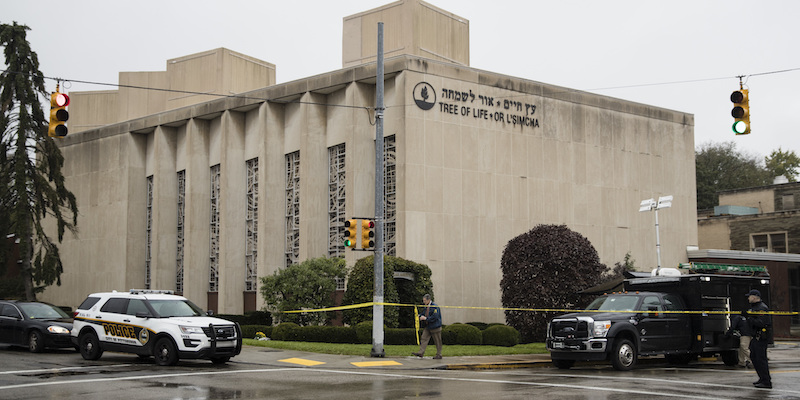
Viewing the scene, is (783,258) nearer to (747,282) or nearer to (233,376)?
(747,282)

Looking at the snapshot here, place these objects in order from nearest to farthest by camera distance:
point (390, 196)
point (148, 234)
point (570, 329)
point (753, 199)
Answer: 1. point (570, 329)
2. point (390, 196)
3. point (148, 234)
4. point (753, 199)

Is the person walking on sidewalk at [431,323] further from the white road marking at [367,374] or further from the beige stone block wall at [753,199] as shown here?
the beige stone block wall at [753,199]

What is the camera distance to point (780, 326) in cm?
3931

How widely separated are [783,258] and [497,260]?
17.0 m

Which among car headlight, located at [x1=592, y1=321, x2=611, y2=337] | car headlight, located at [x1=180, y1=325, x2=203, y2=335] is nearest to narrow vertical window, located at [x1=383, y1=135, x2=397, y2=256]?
car headlight, located at [x1=592, y1=321, x2=611, y2=337]

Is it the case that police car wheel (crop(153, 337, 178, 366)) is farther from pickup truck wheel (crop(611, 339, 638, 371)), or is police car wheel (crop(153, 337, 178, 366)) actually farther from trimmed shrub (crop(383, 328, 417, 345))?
pickup truck wheel (crop(611, 339, 638, 371))

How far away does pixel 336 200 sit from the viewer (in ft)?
118

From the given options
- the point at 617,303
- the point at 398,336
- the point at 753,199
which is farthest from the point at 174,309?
the point at 753,199

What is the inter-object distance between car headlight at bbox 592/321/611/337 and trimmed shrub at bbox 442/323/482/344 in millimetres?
7536

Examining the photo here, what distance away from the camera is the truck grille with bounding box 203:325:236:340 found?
19.3 m

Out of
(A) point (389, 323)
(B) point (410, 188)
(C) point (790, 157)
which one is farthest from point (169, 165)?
(C) point (790, 157)

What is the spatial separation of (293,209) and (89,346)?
1832 cm

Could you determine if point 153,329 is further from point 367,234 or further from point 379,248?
point 379,248

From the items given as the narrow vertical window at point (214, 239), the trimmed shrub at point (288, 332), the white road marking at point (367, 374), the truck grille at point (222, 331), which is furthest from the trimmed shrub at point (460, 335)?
the narrow vertical window at point (214, 239)
